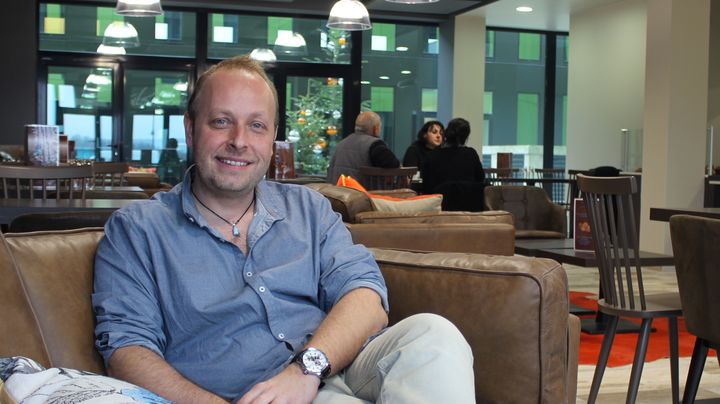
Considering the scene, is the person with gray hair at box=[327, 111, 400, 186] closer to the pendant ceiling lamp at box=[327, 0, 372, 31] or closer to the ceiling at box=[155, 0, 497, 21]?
the pendant ceiling lamp at box=[327, 0, 372, 31]

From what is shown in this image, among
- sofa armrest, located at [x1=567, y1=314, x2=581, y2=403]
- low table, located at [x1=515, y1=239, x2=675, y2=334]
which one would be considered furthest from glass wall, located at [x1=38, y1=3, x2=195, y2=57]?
sofa armrest, located at [x1=567, y1=314, x2=581, y2=403]

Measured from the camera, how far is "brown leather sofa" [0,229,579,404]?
1670 mm

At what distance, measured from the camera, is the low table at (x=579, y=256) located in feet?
12.6

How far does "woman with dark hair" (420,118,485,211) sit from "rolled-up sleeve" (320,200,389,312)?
180 inches

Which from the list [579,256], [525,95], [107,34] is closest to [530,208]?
[579,256]

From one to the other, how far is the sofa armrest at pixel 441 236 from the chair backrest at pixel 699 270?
73 centimetres

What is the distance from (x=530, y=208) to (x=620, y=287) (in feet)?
9.67

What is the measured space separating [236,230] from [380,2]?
901 centimetres

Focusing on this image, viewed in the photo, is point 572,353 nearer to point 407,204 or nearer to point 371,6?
point 407,204

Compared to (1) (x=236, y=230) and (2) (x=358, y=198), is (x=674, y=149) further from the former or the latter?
(1) (x=236, y=230)

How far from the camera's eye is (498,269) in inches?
→ 76.5

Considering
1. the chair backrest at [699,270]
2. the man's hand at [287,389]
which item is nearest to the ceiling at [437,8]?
the chair backrest at [699,270]

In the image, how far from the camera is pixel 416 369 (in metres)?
1.53

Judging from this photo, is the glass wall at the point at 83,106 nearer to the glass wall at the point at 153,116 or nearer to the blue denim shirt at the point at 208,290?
the glass wall at the point at 153,116
